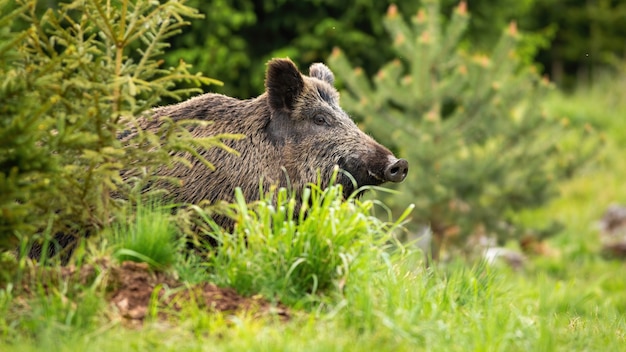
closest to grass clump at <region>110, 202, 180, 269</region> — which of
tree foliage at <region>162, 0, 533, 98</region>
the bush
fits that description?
the bush

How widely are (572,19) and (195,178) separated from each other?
64.0ft

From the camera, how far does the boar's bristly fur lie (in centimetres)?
537

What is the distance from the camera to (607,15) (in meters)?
22.0

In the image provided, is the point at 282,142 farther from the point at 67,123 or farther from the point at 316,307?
the point at 316,307

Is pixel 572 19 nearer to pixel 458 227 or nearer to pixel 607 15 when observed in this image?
pixel 607 15

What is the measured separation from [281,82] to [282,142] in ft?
1.30

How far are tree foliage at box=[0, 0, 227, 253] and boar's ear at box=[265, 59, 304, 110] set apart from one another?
1.26 meters

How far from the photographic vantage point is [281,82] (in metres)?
5.72

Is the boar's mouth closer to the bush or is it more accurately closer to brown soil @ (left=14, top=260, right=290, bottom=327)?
brown soil @ (left=14, top=260, right=290, bottom=327)

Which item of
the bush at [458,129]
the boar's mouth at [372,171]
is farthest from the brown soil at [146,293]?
the bush at [458,129]

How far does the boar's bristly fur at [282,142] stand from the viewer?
17.6ft

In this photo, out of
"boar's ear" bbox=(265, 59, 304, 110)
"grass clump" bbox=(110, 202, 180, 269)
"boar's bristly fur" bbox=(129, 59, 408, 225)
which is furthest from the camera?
"boar's ear" bbox=(265, 59, 304, 110)

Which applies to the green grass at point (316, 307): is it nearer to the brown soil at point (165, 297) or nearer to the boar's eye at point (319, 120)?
the brown soil at point (165, 297)

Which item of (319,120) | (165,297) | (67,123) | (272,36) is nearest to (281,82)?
(319,120)
